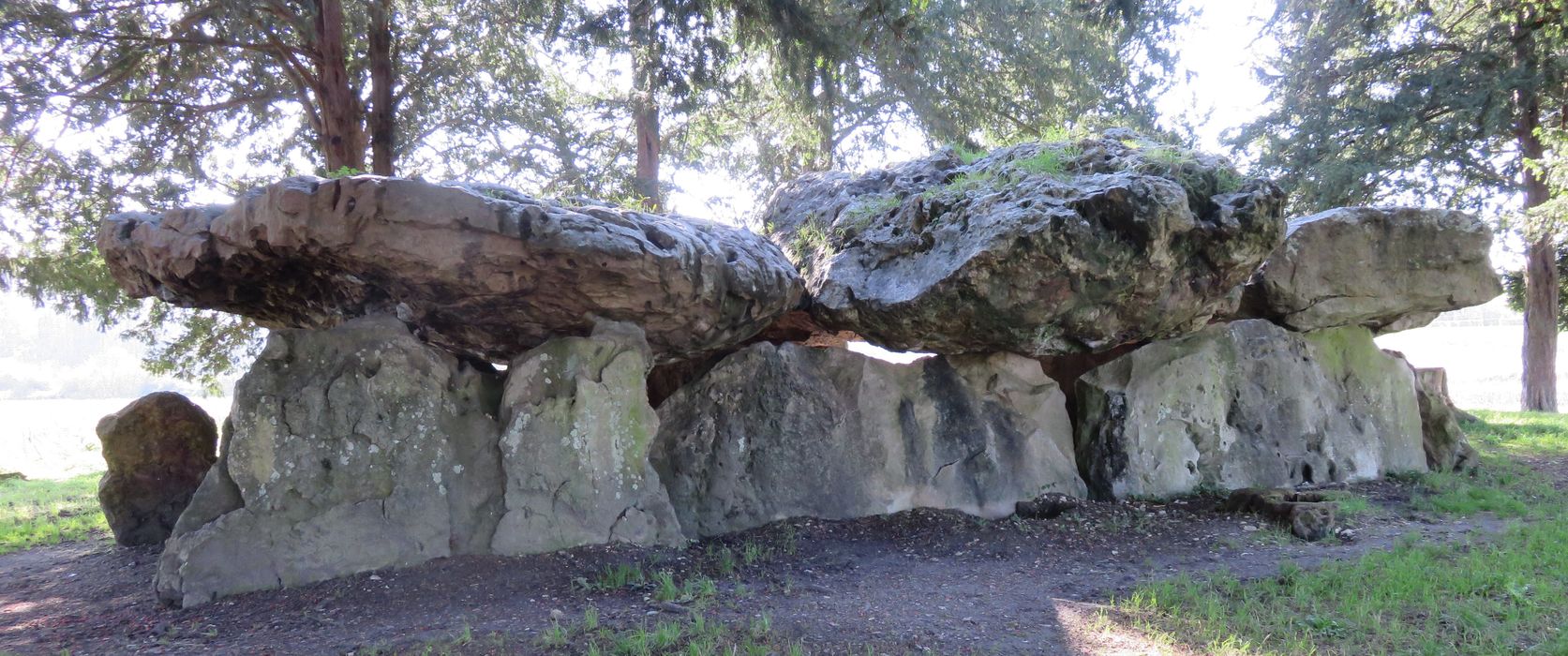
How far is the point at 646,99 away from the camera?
30.4 ft

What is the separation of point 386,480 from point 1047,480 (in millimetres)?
4749

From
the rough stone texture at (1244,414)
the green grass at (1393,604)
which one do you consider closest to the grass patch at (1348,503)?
the rough stone texture at (1244,414)

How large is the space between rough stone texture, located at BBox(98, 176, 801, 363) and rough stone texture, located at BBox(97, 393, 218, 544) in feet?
3.68

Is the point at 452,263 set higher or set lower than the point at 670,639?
higher

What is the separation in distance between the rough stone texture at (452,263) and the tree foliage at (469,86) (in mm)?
1916

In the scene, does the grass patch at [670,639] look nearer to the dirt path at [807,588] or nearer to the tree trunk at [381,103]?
the dirt path at [807,588]

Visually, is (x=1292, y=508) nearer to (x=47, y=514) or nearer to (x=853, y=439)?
(x=853, y=439)

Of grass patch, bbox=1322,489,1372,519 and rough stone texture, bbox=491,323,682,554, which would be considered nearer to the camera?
rough stone texture, bbox=491,323,682,554

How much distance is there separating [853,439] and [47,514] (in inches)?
313

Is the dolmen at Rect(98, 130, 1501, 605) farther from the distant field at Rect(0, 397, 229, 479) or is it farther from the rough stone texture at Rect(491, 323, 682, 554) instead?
the distant field at Rect(0, 397, 229, 479)

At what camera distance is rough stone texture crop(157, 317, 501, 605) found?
490 cm

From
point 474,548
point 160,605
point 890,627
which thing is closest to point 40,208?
point 160,605

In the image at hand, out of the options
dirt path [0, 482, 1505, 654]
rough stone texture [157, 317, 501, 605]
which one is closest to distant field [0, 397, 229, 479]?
rough stone texture [157, 317, 501, 605]

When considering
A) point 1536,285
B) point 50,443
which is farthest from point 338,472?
point 50,443
